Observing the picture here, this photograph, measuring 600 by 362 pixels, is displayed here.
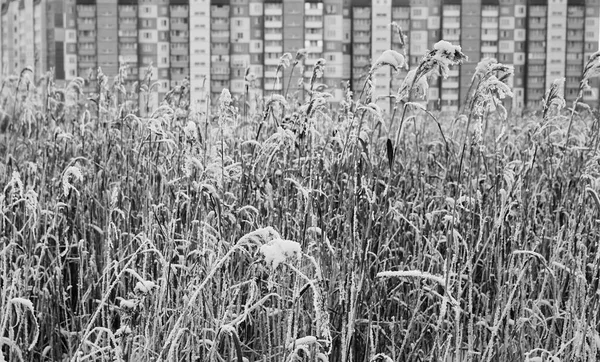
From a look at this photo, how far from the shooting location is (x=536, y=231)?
2.90 m

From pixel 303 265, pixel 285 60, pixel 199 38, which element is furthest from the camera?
pixel 199 38

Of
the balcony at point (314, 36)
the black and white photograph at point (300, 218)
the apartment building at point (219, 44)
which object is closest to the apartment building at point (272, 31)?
the balcony at point (314, 36)

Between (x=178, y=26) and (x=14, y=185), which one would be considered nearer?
(x=14, y=185)

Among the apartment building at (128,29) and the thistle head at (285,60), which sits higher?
the apartment building at (128,29)

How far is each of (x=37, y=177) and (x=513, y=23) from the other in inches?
1844

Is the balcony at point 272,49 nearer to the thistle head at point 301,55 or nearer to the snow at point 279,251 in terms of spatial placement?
the thistle head at point 301,55

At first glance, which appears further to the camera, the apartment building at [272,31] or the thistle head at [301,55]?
the apartment building at [272,31]

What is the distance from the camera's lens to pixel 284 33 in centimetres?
4319

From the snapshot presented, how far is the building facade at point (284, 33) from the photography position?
1705 inches

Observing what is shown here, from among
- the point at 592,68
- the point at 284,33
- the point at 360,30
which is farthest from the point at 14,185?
the point at 360,30

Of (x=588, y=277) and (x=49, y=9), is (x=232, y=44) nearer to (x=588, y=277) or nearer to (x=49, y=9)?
(x=49, y=9)

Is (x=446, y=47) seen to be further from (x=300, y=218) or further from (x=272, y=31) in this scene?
(x=272, y=31)

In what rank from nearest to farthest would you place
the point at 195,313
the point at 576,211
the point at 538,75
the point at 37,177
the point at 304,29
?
1. the point at 195,313
2. the point at 576,211
3. the point at 37,177
4. the point at 304,29
5. the point at 538,75

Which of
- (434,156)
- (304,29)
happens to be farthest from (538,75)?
(434,156)
